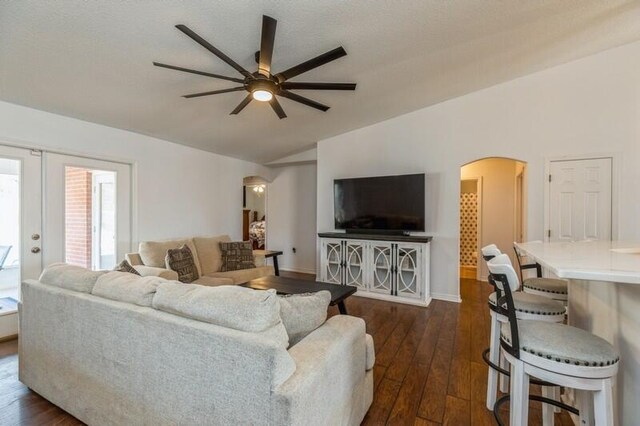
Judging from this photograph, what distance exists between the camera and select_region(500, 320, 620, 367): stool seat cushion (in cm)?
119

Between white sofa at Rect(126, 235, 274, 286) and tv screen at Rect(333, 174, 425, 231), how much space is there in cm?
158

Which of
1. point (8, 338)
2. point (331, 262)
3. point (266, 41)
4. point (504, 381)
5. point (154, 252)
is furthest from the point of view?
point (331, 262)

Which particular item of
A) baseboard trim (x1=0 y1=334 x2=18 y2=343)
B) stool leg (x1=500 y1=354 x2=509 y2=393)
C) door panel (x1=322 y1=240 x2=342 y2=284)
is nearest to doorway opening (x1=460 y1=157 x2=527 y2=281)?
door panel (x1=322 y1=240 x2=342 y2=284)

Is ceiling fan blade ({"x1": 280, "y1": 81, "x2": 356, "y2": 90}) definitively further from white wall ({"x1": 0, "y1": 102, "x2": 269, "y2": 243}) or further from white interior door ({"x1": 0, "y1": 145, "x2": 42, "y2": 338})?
white interior door ({"x1": 0, "y1": 145, "x2": 42, "y2": 338})

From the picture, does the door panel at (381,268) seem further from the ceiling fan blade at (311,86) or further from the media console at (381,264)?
the ceiling fan blade at (311,86)

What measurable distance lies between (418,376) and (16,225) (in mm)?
4087

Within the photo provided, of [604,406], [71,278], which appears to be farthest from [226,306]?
[604,406]

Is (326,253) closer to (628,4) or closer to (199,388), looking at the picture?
(199,388)

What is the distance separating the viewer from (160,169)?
169 inches

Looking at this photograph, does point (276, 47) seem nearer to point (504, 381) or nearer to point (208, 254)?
point (208, 254)

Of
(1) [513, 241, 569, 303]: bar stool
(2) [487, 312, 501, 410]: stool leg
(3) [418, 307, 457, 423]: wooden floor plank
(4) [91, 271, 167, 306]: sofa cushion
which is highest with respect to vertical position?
(4) [91, 271, 167, 306]: sofa cushion

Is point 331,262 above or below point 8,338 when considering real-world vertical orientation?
above

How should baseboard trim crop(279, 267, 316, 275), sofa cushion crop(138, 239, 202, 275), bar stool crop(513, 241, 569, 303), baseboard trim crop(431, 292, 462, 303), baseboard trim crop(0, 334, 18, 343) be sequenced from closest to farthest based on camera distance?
bar stool crop(513, 241, 569, 303), baseboard trim crop(0, 334, 18, 343), sofa cushion crop(138, 239, 202, 275), baseboard trim crop(431, 292, 462, 303), baseboard trim crop(279, 267, 316, 275)

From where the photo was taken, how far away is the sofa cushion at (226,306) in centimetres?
125
